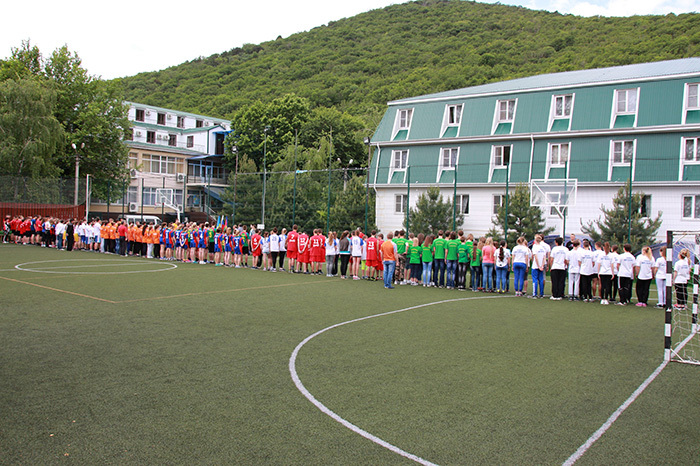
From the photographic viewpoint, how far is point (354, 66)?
274ft

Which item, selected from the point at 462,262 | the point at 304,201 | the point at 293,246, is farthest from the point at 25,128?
the point at 462,262

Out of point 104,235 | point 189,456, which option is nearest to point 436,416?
point 189,456

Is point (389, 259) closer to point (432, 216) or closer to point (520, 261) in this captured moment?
point (520, 261)

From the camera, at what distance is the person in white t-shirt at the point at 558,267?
14.4 meters

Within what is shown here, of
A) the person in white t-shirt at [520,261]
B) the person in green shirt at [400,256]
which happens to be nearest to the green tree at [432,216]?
the person in green shirt at [400,256]

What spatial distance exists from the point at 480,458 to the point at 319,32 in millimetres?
103976

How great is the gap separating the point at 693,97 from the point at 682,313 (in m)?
17.0

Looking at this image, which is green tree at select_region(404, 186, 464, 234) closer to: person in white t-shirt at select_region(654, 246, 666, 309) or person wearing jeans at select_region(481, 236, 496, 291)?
person wearing jeans at select_region(481, 236, 496, 291)

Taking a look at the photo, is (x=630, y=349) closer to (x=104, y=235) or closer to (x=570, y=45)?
(x=104, y=235)

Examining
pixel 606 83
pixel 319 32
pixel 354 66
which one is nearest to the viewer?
pixel 606 83

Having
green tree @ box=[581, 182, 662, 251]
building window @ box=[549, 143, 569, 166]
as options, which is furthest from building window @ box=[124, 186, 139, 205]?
green tree @ box=[581, 182, 662, 251]

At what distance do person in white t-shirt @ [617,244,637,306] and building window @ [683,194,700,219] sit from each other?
13.0 m

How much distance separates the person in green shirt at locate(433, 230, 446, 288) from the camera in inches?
653

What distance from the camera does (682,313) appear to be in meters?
12.6
